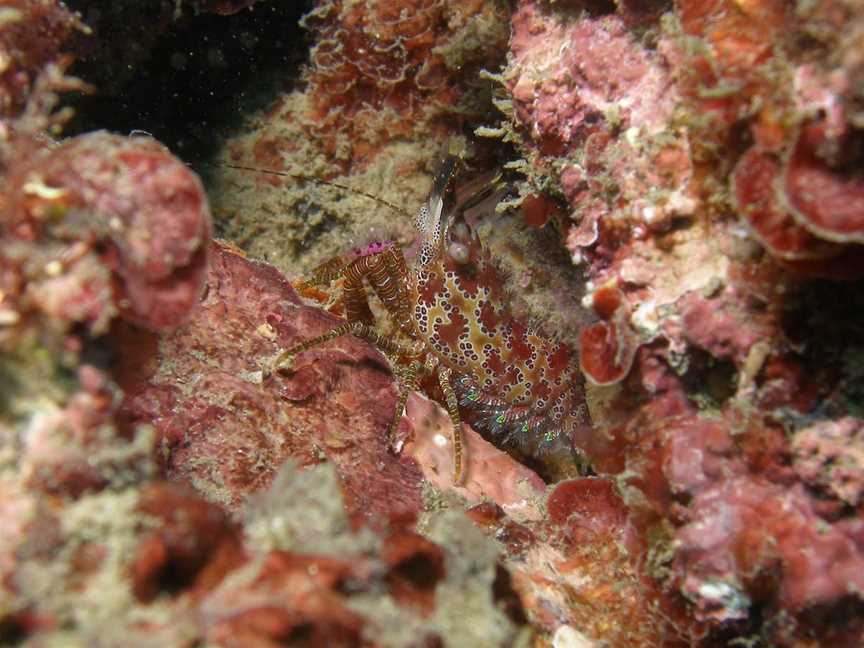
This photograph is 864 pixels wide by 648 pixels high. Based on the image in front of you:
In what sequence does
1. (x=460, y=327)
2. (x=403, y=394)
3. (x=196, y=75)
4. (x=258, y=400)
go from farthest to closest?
(x=196, y=75) < (x=460, y=327) < (x=403, y=394) < (x=258, y=400)

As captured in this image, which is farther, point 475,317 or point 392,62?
point 392,62

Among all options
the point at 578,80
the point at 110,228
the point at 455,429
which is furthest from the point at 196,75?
the point at 110,228

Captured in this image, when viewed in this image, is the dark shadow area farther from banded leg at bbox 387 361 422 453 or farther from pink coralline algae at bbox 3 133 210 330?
pink coralline algae at bbox 3 133 210 330

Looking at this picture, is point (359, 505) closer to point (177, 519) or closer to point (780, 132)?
point (177, 519)

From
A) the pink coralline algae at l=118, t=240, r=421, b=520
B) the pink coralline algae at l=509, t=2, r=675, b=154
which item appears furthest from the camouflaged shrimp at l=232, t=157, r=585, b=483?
the pink coralline algae at l=509, t=2, r=675, b=154

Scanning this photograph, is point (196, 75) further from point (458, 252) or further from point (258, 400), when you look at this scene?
point (258, 400)

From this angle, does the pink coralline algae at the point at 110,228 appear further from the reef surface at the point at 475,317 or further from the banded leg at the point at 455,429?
the banded leg at the point at 455,429

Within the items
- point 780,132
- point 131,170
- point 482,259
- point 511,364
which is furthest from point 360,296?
point 780,132

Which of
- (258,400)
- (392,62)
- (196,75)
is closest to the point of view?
(258,400)

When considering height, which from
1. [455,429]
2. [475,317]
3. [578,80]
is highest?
[578,80]
